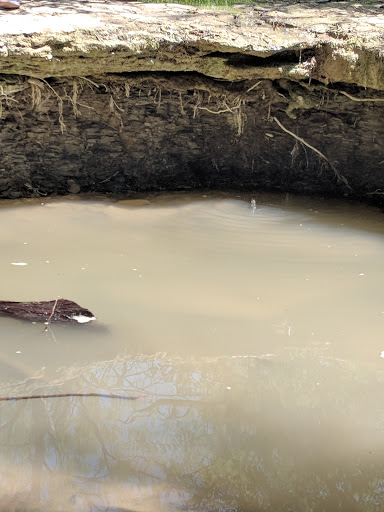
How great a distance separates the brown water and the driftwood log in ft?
0.16

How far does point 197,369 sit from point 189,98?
2539 millimetres

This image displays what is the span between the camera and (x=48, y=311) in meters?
2.43

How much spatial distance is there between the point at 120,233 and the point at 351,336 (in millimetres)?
1651

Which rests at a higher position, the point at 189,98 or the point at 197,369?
the point at 189,98

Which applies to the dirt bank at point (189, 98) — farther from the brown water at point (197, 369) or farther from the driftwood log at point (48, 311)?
the driftwood log at point (48, 311)

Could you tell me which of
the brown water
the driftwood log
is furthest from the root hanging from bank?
the driftwood log

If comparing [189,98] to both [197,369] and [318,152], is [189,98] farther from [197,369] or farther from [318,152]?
[197,369]

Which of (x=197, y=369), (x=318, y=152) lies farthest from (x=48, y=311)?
(x=318, y=152)

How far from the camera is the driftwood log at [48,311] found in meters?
2.38

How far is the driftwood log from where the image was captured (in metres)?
2.38

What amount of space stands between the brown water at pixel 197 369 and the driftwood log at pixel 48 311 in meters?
0.05

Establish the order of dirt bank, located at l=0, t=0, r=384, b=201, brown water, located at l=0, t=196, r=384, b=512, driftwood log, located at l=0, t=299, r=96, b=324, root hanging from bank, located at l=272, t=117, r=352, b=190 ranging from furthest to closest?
1. root hanging from bank, located at l=272, t=117, r=352, b=190
2. dirt bank, located at l=0, t=0, r=384, b=201
3. driftwood log, located at l=0, t=299, r=96, b=324
4. brown water, located at l=0, t=196, r=384, b=512

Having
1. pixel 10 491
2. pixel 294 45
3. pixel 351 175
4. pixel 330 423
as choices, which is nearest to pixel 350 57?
pixel 294 45

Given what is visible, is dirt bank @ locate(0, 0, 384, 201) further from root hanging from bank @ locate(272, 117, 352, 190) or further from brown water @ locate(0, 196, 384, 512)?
brown water @ locate(0, 196, 384, 512)
